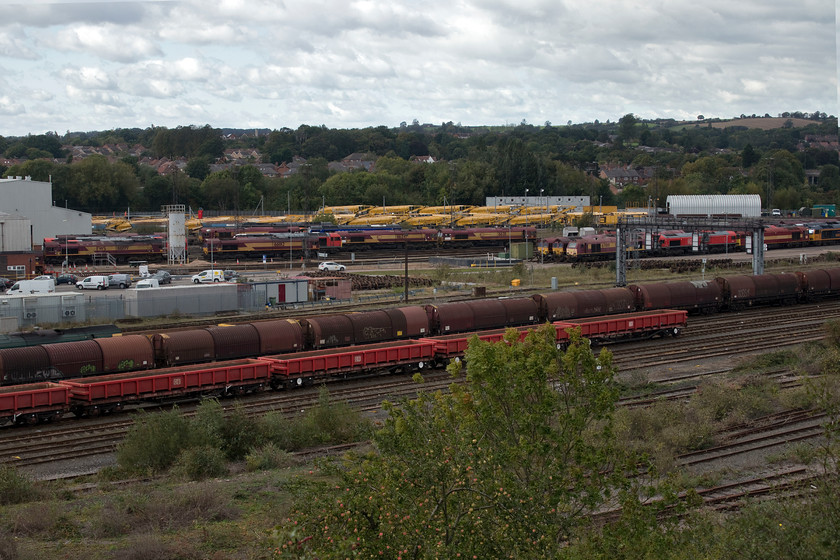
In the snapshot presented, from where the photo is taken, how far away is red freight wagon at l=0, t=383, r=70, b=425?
2766cm

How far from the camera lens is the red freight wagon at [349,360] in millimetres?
33594

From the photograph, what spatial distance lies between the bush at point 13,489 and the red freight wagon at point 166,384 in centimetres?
831

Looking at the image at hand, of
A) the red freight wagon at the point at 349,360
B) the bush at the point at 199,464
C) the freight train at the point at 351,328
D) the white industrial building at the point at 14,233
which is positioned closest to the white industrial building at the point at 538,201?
the white industrial building at the point at 14,233

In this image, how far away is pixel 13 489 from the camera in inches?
811

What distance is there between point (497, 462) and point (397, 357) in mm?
23854

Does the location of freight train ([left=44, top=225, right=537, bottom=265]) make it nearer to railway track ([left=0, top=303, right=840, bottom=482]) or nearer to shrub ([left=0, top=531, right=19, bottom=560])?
railway track ([left=0, top=303, right=840, bottom=482])

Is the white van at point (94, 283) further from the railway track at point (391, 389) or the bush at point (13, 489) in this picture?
the bush at point (13, 489)

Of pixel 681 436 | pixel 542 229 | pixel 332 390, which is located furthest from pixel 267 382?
pixel 542 229

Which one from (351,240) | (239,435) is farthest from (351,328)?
(351,240)

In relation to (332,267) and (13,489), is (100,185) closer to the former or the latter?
(332,267)

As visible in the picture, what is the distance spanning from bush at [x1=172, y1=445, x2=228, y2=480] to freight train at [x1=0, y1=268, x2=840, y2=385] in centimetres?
931

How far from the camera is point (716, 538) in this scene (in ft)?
45.3

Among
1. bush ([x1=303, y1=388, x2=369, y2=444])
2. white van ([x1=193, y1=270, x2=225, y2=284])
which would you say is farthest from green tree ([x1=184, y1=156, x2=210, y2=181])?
bush ([x1=303, y1=388, x2=369, y2=444])

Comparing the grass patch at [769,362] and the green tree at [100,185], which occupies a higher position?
the green tree at [100,185]
